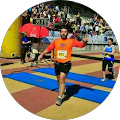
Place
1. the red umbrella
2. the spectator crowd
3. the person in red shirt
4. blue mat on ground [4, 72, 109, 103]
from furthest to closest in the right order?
the spectator crowd < the red umbrella < blue mat on ground [4, 72, 109, 103] < the person in red shirt

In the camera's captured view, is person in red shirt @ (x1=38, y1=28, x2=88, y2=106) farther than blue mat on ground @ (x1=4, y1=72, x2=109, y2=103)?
No

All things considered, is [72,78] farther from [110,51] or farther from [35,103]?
[35,103]

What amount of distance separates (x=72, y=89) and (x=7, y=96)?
3.30 meters

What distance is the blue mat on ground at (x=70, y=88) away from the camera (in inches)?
212

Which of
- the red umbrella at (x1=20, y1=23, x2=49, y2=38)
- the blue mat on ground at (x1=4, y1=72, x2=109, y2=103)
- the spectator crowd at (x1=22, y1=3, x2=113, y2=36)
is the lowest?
the blue mat on ground at (x1=4, y1=72, x2=109, y2=103)

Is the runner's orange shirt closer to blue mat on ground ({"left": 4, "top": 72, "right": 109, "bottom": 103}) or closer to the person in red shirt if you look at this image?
the person in red shirt

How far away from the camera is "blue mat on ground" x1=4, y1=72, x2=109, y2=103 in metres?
5.38

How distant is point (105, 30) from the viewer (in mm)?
24828

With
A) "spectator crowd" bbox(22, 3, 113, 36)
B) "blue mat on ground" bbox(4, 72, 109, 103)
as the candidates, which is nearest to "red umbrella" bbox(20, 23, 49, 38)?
"blue mat on ground" bbox(4, 72, 109, 103)

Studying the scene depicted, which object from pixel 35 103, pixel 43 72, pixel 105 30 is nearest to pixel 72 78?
pixel 43 72

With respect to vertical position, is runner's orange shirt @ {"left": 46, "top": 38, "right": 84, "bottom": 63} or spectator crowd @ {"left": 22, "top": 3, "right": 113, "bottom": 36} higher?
spectator crowd @ {"left": 22, "top": 3, "right": 113, "bottom": 36}

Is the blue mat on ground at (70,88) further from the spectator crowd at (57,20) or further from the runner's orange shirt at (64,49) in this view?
the spectator crowd at (57,20)

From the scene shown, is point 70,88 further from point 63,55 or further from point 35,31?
point 35,31

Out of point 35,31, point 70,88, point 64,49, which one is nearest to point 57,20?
point 35,31
